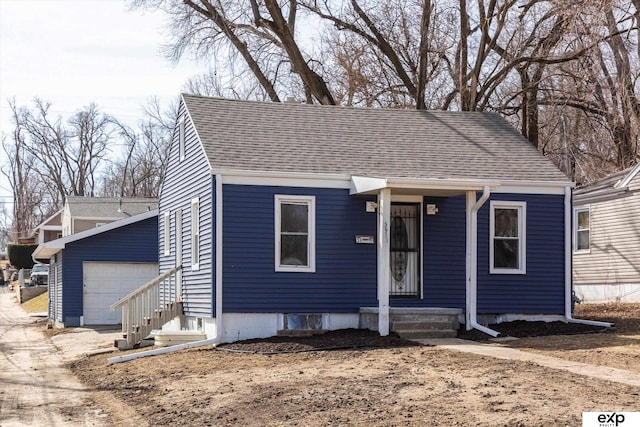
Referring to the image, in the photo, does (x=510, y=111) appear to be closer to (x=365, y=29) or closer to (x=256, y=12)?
(x=365, y=29)

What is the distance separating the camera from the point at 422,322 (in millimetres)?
18328

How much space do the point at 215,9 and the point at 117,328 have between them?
13.5 metres

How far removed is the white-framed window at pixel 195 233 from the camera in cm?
2009

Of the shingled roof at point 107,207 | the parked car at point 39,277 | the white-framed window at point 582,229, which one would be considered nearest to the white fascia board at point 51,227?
the parked car at point 39,277

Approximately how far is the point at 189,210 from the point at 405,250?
5.15 meters

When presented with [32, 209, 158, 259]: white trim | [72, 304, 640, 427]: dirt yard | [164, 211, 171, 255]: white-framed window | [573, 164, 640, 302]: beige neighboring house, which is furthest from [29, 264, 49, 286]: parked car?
[72, 304, 640, 427]: dirt yard

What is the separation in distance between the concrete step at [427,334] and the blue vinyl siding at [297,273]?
4.13ft

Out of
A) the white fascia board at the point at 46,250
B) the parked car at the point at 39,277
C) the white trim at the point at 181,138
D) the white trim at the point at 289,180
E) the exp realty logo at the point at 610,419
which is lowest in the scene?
the parked car at the point at 39,277

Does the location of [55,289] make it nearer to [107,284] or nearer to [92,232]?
[107,284]

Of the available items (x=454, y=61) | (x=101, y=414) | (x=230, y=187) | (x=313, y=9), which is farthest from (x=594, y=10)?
(x=313, y=9)

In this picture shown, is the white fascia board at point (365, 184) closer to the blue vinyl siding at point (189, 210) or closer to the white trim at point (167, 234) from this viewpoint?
the blue vinyl siding at point (189, 210)

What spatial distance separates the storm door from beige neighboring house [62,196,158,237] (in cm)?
2567

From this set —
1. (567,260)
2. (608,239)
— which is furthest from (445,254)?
(608,239)

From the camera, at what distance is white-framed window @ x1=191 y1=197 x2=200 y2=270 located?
65.9 ft
